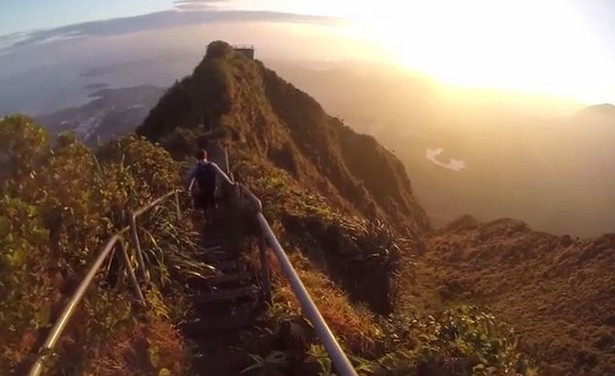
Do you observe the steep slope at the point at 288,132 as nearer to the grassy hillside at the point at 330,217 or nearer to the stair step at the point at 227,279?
the grassy hillside at the point at 330,217

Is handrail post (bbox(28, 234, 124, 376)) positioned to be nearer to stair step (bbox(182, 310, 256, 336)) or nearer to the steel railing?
the steel railing

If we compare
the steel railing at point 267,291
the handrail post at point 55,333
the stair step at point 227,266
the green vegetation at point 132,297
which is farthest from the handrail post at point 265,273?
the handrail post at point 55,333

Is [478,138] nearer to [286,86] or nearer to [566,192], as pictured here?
[566,192]

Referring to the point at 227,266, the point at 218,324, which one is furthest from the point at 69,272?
the point at 227,266

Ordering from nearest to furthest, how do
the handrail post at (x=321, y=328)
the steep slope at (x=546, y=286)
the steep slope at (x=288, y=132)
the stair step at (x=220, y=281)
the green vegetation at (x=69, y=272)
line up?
the handrail post at (x=321, y=328) < the green vegetation at (x=69, y=272) < the stair step at (x=220, y=281) < the steep slope at (x=546, y=286) < the steep slope at (x=288, y=132)

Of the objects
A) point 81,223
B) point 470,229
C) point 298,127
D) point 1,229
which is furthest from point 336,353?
point 470,229

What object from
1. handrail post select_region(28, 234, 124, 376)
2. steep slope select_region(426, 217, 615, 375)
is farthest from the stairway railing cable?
steep slope select_region(426, 217, 615, 375)

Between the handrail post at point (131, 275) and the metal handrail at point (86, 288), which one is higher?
the metal handrail at point (86, 288)
